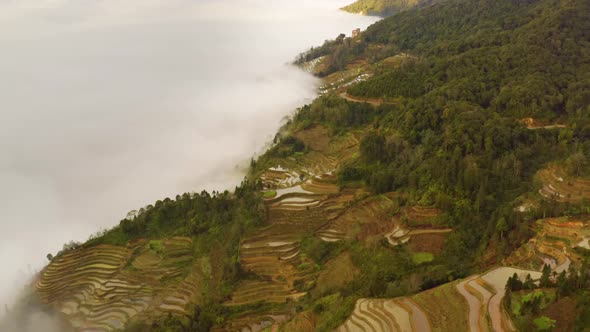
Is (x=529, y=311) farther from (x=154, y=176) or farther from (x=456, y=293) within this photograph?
(x=154, y=176)

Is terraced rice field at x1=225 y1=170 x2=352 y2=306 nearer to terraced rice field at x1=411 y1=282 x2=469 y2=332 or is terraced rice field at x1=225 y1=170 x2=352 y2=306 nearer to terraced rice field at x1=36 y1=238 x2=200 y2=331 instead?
terraced rice field at x1=36 y1=238 x2=200 y2=331

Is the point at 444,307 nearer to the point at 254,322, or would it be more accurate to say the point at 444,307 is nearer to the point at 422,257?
the point at 422,257

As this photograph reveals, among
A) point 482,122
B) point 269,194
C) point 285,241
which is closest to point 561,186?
point 482,122

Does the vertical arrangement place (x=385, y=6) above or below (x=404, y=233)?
above

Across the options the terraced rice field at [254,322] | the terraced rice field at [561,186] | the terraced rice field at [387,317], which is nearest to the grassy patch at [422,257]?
the terraced rice field at [387,317]

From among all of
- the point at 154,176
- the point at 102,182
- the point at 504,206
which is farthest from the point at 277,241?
the point at 102,182

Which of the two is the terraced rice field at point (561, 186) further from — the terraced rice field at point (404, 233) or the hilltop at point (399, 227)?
the terraced rice field at point (404, 233)

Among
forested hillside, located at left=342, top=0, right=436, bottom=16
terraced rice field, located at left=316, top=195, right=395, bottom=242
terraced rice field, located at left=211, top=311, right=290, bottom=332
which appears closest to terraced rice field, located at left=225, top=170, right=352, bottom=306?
terraced rice field, located at left=316, top=195, right=395, bottom=242
